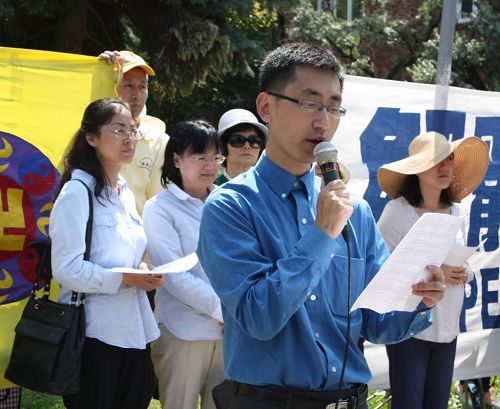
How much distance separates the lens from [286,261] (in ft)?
7.13

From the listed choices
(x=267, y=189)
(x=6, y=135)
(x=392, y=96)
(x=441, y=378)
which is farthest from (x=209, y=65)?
(x=267, y=189)

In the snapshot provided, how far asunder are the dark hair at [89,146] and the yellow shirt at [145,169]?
0.64 m

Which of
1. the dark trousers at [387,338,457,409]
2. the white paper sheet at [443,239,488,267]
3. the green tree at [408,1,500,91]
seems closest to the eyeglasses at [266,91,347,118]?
the white paper sheet at [443,239,488,267]

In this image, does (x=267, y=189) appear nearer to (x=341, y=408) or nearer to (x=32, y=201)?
(x=341, y=408)

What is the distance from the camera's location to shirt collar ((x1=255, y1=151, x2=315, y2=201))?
2.48 metres

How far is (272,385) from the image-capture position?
7.75ft

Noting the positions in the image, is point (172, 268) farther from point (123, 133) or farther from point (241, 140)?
point (241, 140)

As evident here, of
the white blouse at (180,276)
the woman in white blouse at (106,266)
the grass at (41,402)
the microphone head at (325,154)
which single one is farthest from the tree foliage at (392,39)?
the microphone head at (325,154)

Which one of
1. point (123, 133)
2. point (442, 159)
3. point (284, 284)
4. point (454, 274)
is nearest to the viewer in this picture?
point (284, 284)

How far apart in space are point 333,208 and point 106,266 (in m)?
1.92

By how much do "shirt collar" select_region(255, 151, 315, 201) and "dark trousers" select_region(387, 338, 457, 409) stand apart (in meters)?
2.34

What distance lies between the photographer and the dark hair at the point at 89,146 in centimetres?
393

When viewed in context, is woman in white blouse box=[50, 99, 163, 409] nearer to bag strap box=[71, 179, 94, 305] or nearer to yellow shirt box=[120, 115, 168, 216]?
bag strap box=[71, 179, 94, 305]

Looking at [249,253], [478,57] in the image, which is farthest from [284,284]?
[478,57]
